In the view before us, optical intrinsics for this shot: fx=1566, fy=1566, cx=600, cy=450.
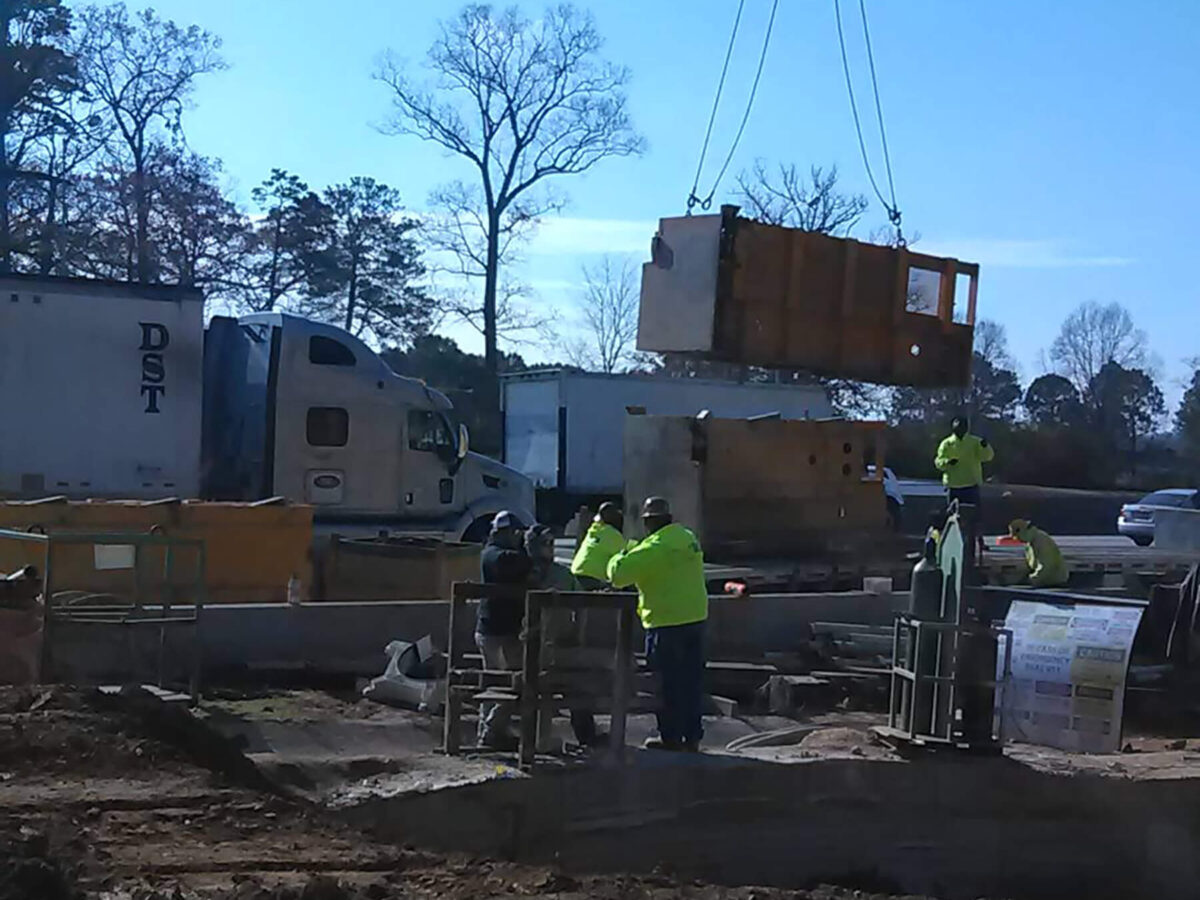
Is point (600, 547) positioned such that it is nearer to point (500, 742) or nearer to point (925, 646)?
point (500, 742)

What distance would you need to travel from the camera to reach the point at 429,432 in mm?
20984

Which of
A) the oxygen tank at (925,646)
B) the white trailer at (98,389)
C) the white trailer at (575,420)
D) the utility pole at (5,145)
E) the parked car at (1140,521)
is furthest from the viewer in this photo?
the utility pole at (5,145)

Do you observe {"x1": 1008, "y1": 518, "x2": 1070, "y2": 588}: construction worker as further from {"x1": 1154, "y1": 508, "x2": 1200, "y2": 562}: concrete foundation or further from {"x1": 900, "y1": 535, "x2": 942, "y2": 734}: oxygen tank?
{"x1": 1154, "y1": 508, "x2": 1200, "y2": 562}: concrete foundation

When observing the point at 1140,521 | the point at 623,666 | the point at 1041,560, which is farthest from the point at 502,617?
the point at 1140,521

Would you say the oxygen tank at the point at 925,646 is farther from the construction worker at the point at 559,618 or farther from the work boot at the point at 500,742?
the work boot at the point at 500,742

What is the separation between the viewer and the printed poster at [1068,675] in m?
11.3

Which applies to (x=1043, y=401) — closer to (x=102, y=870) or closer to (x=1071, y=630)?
(x=1071, y=630)

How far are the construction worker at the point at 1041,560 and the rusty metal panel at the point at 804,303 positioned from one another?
1939 mm

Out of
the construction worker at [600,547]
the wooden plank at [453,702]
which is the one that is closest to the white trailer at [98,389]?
the construction worker at [600,547]

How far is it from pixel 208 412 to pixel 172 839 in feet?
45.4

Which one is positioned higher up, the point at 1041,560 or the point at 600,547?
the point at 600,547

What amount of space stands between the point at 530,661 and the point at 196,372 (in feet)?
39.5

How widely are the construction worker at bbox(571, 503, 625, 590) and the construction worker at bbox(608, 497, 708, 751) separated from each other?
210cm

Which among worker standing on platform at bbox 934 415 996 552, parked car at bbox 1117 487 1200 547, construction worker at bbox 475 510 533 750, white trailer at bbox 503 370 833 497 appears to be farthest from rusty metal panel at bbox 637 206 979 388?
white trailer at bbox 503 370 833 497
